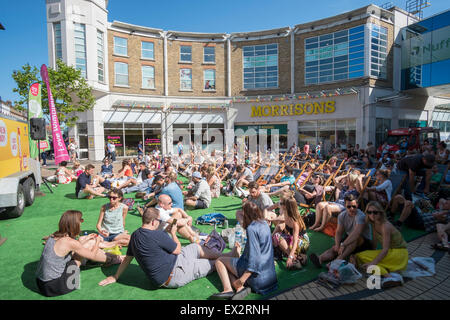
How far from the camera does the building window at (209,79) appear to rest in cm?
2453

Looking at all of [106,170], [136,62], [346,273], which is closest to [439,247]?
[346,273]

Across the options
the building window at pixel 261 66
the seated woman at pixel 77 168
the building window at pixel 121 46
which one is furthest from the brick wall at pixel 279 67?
the seated woman at pixel 77 168

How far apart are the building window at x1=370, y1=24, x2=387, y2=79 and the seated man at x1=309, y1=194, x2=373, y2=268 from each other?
64.0 feet

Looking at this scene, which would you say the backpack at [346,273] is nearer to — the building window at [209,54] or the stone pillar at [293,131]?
the stone pillar at [293,131]

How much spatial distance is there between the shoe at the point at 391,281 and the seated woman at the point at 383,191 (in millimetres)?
2855

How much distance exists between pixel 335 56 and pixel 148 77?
15.2 m

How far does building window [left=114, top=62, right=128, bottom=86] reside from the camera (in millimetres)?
21906

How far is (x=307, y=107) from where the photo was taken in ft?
73.7

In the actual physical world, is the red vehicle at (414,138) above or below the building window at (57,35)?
below

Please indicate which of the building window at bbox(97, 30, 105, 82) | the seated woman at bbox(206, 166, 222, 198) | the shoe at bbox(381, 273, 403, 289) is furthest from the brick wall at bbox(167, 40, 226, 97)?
the shoe at bbox(381, 273, 403, 289)

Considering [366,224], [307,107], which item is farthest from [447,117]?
[366,224]

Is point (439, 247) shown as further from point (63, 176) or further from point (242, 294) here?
point (63, 176)

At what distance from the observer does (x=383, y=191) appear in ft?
20.4
